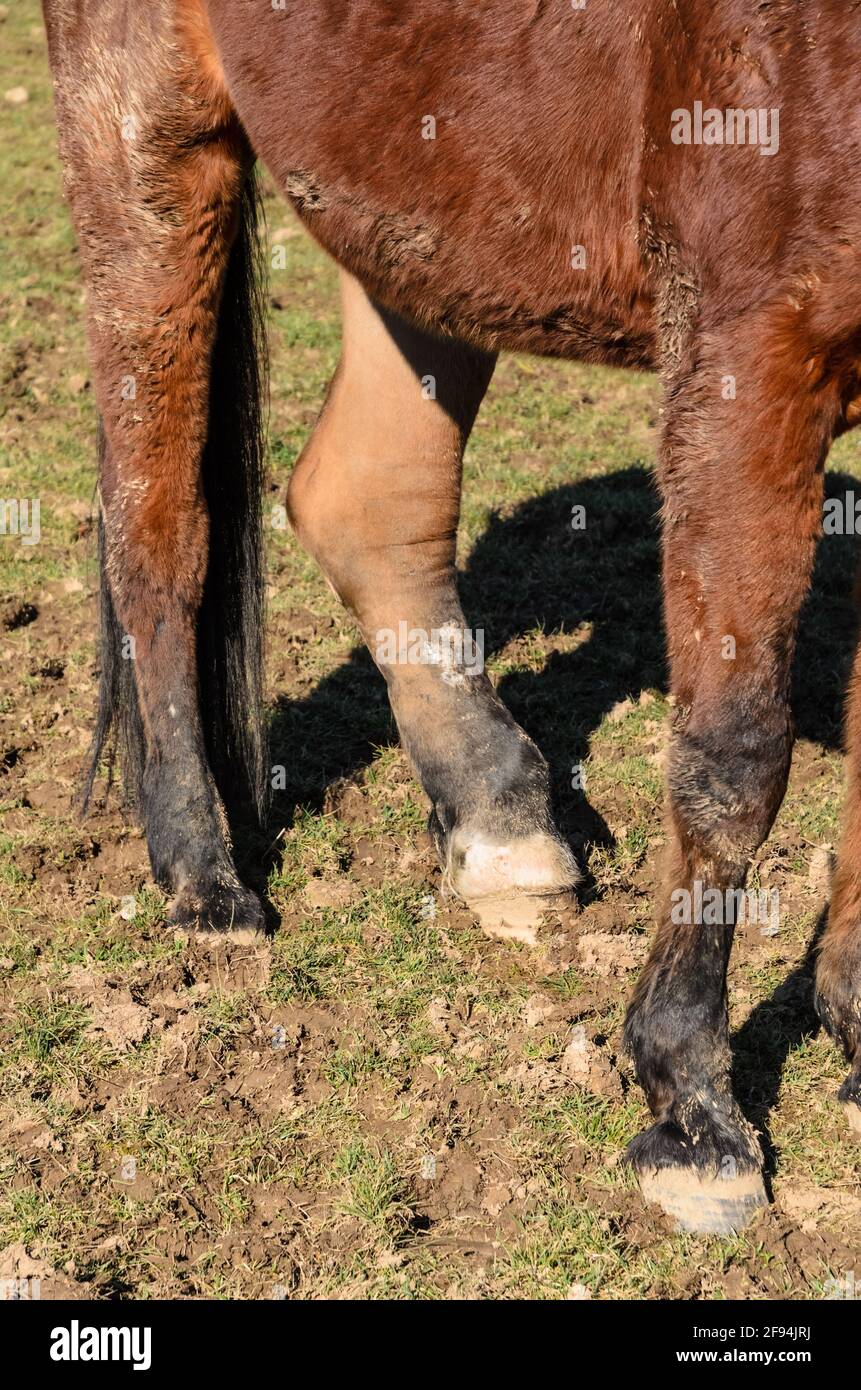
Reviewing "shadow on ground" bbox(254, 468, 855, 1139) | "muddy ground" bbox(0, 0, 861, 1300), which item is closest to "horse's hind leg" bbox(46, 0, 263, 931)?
"muddy ground" bbox(0, 0, 861, 1300)

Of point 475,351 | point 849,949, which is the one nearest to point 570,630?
point 475,351

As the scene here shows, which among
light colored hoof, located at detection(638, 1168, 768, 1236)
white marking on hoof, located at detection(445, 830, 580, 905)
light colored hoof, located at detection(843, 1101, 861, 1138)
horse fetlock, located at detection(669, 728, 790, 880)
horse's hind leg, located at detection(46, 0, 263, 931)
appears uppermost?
horse's hind leg, located at detection(46, 0, 263, 931)

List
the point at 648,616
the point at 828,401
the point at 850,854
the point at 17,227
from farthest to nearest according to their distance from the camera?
1. the point at 17,227
2. the point at 648,616
3. the point at 850,854
4. the point at 828,401

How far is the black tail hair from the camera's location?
3.84 metres

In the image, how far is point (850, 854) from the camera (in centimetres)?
296

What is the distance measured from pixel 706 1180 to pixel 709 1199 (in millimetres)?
34

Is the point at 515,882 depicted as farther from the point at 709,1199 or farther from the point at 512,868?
the point at 709,1199

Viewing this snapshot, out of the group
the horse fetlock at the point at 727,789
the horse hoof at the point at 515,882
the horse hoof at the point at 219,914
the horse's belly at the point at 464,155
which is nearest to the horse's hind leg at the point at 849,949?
the horse fetlock at the point at 727,789

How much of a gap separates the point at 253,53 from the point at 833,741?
2.41 m

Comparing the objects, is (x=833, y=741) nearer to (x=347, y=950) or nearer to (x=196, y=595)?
(x=347, y=950)

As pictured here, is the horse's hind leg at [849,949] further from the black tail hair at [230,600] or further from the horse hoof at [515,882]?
the black tail hair at [230,600]

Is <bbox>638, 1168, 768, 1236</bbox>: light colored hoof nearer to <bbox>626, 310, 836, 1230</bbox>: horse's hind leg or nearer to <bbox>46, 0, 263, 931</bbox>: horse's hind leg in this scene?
<bbox>626, 310, 836, 1230</bbox>: horse's hind leg

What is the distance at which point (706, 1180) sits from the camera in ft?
8.95

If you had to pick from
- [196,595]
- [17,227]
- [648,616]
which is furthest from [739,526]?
[17,227]
